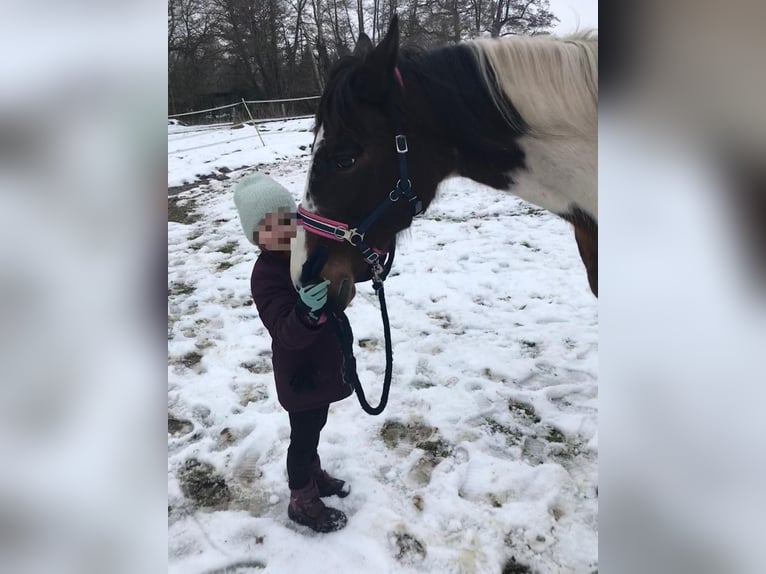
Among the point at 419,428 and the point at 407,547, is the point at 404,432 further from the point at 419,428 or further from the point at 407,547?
the point at 407,547

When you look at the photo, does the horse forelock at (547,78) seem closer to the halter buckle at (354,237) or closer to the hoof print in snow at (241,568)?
the halter buckle at (354,237)

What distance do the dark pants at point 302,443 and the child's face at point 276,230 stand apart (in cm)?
52

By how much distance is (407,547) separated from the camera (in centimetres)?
131

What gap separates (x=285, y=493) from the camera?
1.54 m

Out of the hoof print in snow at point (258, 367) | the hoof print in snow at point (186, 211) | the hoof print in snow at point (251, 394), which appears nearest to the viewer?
the hoof print in snow at point (251, 394)

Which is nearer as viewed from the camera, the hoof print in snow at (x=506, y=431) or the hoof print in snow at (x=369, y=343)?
the hoof print in snow at (x=506, y=431)

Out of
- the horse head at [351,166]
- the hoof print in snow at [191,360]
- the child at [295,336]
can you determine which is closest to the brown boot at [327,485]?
the child at [295,336]

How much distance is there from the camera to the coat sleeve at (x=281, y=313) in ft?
3.79

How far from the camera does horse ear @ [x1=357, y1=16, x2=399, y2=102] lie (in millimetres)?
1120

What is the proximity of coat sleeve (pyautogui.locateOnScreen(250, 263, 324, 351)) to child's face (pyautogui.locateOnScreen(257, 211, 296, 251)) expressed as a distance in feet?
0.29

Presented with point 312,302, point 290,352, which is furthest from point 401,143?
point 290,352

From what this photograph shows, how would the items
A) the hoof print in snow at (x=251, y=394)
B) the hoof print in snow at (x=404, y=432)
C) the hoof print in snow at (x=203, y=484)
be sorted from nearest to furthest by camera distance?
the hoof print in snow at (x=203, y=484)
the hoof print in snow at (x=404, y=432)
the hoof print in snow at (x=251, y=394)
